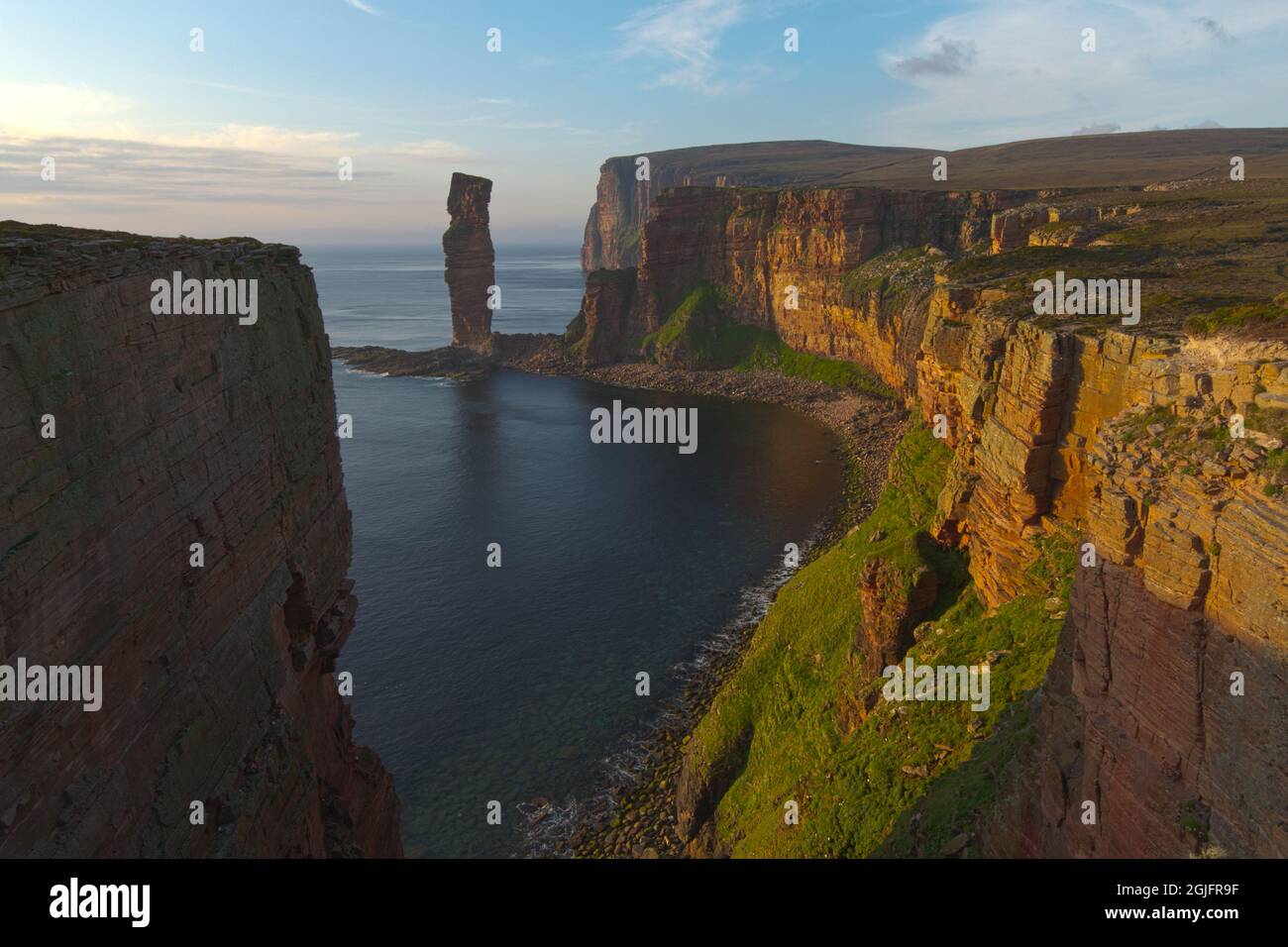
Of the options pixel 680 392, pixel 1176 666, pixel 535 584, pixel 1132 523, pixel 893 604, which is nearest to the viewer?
pixel 1176 666

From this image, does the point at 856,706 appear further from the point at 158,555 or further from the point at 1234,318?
the point at 158,555

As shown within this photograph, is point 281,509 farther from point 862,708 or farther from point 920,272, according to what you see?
point 920,272

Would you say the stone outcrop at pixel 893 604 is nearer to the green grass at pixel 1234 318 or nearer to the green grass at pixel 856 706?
the green grass at pixel 856 706

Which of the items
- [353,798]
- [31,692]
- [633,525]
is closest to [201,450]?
[31,692]

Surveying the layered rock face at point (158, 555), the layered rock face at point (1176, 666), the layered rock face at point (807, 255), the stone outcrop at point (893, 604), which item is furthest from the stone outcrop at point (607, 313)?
the layered rock face at point (1176, 666)

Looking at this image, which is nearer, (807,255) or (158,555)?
(158,555)

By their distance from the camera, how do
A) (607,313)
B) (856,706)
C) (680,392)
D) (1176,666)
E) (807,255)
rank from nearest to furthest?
(1176,666) → (856,706) → (680,392) → (807,255) → (607,313)

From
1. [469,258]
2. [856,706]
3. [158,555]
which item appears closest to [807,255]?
[469,258]
